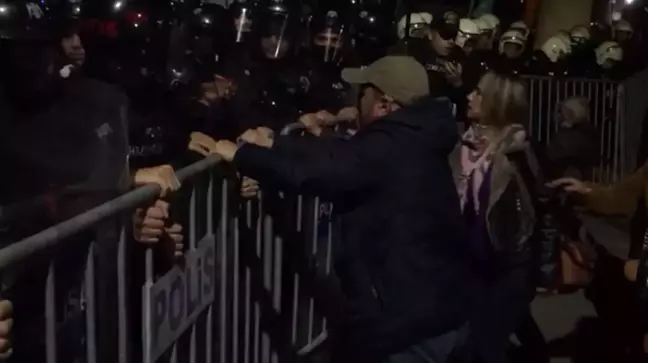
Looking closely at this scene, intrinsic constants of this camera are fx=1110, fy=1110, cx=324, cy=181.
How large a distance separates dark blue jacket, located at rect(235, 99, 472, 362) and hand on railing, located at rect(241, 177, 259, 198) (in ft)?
0.66

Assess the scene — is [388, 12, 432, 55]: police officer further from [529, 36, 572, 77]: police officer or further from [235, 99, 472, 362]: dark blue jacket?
[235, 99, 472, 362]: dark blue jacket

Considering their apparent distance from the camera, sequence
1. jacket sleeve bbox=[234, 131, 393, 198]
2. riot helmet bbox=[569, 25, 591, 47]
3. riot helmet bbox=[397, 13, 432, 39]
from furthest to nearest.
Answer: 1. riot helmet bbox=[569, 25, 591, 47]
2. riot helmet bbox=[397, 13, 432, 39]
3. jacket sleeve bbox=[234, 131, 393, 198]

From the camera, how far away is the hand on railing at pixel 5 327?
2398 mm

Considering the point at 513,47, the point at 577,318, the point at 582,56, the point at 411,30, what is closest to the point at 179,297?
the point at 577,318

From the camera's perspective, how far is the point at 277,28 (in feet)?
20.6

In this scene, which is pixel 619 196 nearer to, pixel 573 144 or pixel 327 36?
pixel 327 36

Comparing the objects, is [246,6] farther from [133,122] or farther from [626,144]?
[626,144]

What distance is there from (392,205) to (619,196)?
1.76 metres

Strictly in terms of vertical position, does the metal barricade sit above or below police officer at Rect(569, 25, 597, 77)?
below

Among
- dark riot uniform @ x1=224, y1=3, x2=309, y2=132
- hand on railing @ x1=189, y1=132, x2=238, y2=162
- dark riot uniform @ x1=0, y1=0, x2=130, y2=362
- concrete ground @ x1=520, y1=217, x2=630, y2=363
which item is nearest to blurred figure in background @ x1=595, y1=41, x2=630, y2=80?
concrete ground @ x1=520, y1=217, x2=630, y2=363

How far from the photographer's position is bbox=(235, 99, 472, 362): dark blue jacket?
4.20 meters

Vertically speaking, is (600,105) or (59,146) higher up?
(59,146)

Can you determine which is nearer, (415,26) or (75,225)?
(75,225)

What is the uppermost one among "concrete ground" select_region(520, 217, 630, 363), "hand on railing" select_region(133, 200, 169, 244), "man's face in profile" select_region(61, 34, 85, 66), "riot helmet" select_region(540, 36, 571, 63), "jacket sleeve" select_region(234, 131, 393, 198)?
"man's face in profile" select_region(61, 34, 85, 66)
